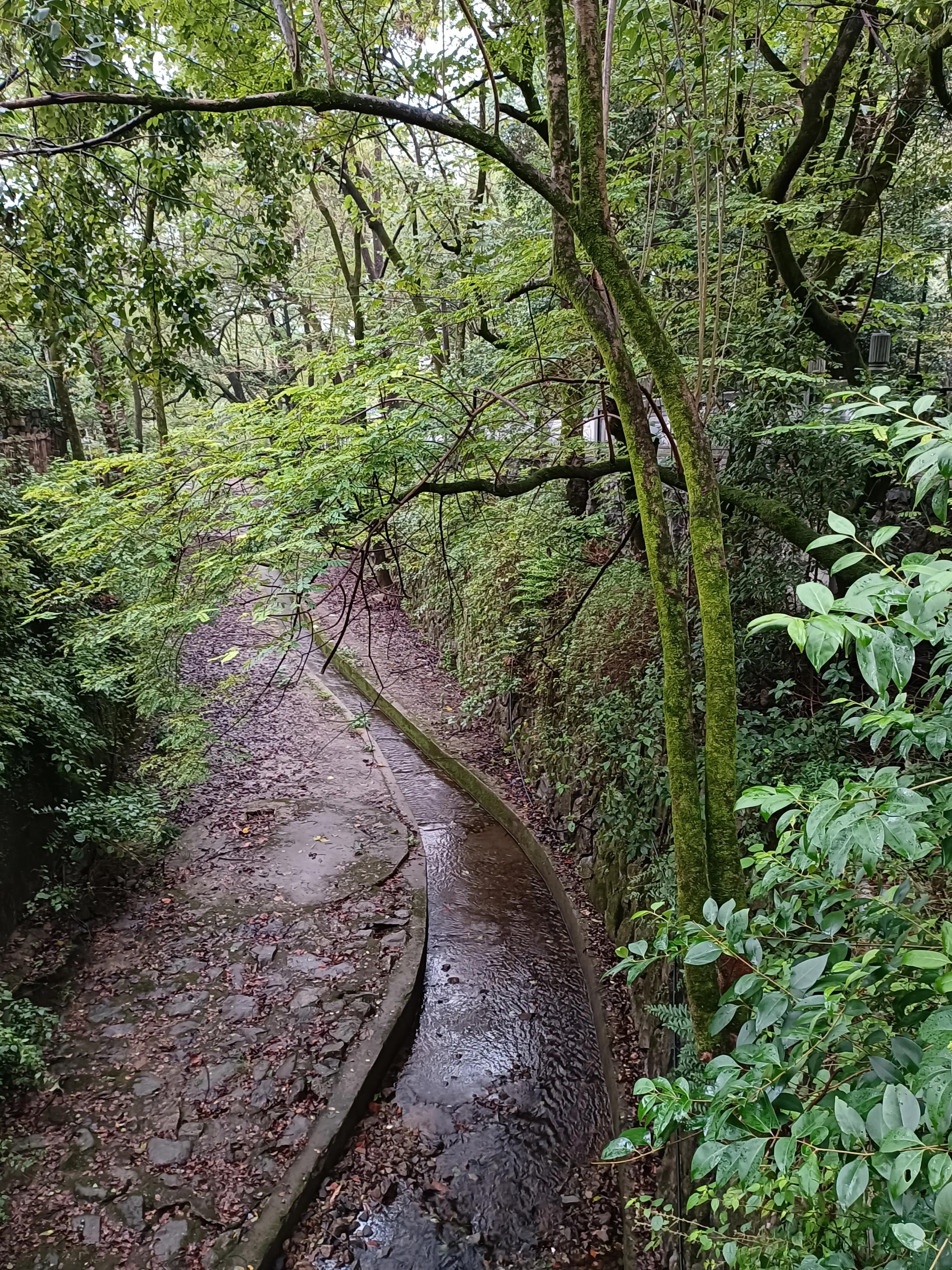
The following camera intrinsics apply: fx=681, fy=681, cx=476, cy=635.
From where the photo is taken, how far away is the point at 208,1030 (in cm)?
513

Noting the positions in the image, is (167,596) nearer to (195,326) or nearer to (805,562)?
(195,326)

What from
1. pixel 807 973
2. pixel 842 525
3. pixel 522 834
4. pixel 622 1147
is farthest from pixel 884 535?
pixel 522 834

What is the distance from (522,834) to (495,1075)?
2.92m

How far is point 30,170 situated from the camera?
5031 mm

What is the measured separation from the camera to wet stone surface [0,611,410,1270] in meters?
3.96

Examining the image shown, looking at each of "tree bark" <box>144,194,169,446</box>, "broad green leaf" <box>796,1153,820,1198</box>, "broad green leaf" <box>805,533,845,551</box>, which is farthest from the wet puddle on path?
"tree bark" <box>144,194,169,446</box>

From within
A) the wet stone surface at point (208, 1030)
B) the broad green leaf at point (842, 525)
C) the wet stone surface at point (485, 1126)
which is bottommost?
the wet stone surface at point (485, 1126)

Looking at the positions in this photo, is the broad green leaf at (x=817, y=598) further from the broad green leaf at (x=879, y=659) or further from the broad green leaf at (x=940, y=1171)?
the broad green leaf at (x=940, y=1171)

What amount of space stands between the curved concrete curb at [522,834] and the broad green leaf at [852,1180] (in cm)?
379

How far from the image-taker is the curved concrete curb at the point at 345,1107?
3854 mm

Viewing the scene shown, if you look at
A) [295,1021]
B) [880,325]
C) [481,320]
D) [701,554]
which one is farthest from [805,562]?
[295,1021]

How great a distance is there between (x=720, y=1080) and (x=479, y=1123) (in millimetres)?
4305

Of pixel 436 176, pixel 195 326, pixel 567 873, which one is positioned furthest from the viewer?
pixel 436 176

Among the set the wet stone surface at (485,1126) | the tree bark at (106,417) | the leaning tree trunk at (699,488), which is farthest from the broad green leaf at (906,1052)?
the tree bark at (106,417)
